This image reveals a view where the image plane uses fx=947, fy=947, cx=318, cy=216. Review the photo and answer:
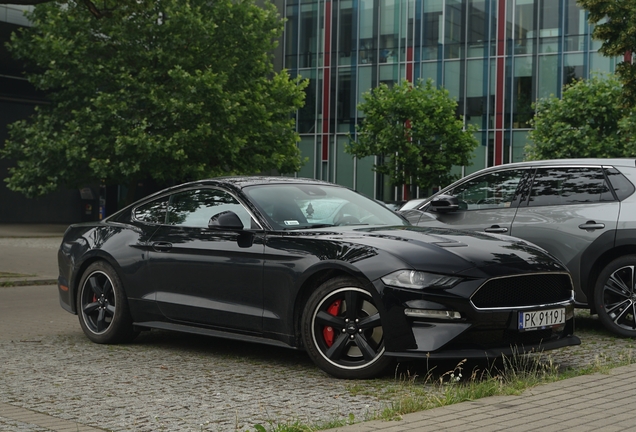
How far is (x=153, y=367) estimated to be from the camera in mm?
7484

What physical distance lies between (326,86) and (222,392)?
4961cm

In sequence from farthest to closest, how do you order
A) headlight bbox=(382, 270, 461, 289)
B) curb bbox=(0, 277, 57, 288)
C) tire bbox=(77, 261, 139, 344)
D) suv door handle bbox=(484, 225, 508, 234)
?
curb bbox=(0, 277, 57, 288) → suv door handle bbox=(484, 225, 508, 234) → tire bbox=(77, 261, 139, 344) → headlight bbox=(382, 270, 461, 289)

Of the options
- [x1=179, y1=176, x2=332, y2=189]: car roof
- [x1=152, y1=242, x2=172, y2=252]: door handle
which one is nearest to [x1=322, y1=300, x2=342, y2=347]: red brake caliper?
[x1=179, y1=176, x2=332, y2=189]: car roof

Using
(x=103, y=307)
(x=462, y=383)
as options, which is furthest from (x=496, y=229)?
(x=103, y=307)

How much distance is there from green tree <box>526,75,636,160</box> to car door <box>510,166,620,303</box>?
109 feet

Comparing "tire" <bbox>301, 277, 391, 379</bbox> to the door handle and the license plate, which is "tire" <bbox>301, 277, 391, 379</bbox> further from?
the door handle

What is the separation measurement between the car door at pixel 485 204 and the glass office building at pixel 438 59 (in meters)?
37.7

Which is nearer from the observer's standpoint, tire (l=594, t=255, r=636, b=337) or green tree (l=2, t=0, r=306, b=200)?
tire (l=594, t=255, r=636, b=337)

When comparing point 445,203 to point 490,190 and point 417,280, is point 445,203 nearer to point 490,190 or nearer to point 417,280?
point 490,190

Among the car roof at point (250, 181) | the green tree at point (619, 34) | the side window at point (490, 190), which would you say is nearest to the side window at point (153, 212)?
the car roof at point (250, 181)

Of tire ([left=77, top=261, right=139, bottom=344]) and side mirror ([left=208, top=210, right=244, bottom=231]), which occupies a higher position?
side mirror ([left=208, top=210, right=244, bottom=231])

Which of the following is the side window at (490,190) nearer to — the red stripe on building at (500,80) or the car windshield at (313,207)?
the car windshield at (313,207)

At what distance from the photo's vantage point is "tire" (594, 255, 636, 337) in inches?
362

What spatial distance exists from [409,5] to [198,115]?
20054 millimetres
